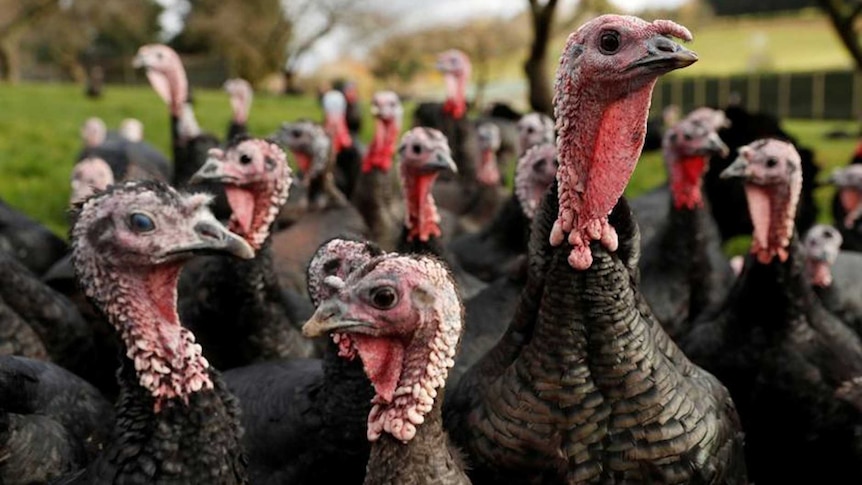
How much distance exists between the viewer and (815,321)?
3.93 meters

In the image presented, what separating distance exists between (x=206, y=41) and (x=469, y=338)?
3543cm

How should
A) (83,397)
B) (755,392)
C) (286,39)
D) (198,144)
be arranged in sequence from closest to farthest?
(83,397) → (755,392) → (198,144) → (286,39)

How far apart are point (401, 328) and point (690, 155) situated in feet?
10.7

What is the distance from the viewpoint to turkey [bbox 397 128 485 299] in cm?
484

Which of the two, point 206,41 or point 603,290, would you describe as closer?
point 603,290

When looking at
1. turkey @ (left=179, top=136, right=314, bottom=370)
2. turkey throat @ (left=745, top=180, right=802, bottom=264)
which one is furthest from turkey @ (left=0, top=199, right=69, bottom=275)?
turkey throat @ (left=745, top=180, right=802, bottom=264)

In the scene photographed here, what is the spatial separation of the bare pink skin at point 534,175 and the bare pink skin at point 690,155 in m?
0.77

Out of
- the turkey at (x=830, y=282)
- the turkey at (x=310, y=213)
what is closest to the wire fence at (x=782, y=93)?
the turkey at (x=310, y=213)

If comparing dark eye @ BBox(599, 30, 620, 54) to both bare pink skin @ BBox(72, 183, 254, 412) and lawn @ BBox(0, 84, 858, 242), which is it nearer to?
bare pink skin @ BBox(72, 183, 254, 412)

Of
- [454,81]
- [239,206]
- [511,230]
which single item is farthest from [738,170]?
[454,81]

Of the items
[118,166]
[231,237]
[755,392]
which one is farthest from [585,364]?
[118,166]

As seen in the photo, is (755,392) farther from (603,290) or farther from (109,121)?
(109,121)

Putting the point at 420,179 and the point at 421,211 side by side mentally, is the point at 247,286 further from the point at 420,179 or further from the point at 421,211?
the point at 420,179

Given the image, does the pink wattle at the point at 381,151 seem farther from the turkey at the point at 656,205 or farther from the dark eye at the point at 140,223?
the dark eye at the point at 140,223
